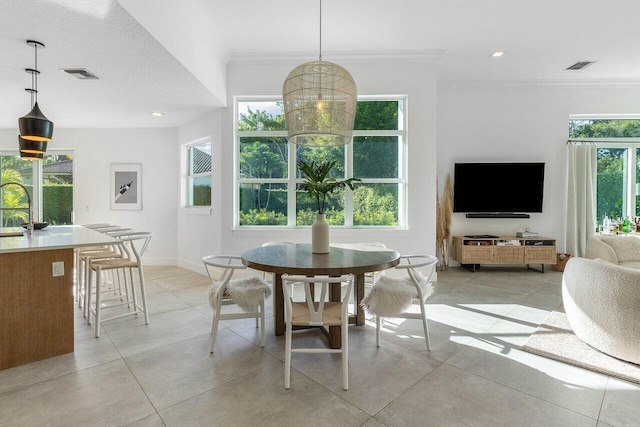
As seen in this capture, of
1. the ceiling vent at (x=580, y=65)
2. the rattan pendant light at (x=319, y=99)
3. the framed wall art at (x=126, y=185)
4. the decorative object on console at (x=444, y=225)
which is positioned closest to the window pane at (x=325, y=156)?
the decorative object on console at (x=444, y=225)

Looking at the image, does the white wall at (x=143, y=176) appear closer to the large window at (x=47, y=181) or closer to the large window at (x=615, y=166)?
the large window at (x=47, y=181)

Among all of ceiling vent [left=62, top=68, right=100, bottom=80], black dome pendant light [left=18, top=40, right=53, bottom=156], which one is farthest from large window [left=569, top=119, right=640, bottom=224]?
black dome pendant light [left=18, top=40, right=53, bottom=156]

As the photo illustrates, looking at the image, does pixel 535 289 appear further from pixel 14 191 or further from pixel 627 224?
pixel 14 191

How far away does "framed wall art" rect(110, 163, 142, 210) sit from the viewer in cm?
573

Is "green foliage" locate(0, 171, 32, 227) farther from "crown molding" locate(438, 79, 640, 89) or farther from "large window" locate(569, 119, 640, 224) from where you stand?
"large window" locate(569, 119, 640, 224)

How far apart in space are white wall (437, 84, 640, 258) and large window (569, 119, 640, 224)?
0.24m

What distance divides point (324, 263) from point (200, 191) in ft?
12.0

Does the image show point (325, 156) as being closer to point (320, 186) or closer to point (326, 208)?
point (326, 208)

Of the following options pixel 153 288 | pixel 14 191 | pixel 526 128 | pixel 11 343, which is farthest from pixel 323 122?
pixel 14 191

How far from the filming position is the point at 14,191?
5992mm

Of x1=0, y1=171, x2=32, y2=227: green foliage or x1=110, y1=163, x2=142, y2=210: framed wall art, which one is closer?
x1=110, y1=163, x2=142, y2=210: framed wall art

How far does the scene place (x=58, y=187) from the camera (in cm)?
586

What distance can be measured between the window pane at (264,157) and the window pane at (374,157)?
1.00 metres

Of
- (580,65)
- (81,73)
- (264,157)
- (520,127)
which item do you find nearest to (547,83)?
(580,65)
